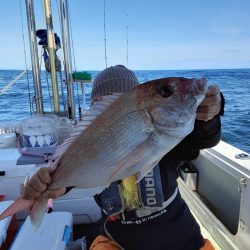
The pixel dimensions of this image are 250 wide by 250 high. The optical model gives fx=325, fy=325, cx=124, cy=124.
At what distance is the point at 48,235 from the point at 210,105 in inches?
60.7

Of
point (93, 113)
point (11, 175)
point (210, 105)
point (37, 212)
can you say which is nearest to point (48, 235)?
point (11, 175)

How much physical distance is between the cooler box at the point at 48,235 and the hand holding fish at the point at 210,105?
134 centimetres

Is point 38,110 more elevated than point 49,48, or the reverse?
point 49,48

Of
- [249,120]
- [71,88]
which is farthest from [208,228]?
[249,120]

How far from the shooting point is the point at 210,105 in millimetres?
1378

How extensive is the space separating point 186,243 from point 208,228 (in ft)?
3.56

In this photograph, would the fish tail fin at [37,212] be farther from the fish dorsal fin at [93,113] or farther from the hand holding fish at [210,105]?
the hand holding fish at [210,105]

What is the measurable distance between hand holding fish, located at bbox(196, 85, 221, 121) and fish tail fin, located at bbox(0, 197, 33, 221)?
81 centimetres

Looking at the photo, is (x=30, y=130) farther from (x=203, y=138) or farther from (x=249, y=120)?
(x=249, y=120)

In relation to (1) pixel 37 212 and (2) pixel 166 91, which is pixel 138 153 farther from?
(1) pixel 37 212

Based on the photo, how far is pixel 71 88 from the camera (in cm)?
390

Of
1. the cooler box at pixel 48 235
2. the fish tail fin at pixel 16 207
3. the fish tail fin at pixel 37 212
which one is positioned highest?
the fish tail fin at pixel 16 207

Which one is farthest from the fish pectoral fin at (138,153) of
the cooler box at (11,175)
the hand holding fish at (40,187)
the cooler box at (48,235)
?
the cooler box at (11,175)

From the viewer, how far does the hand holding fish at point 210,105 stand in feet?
4.37
